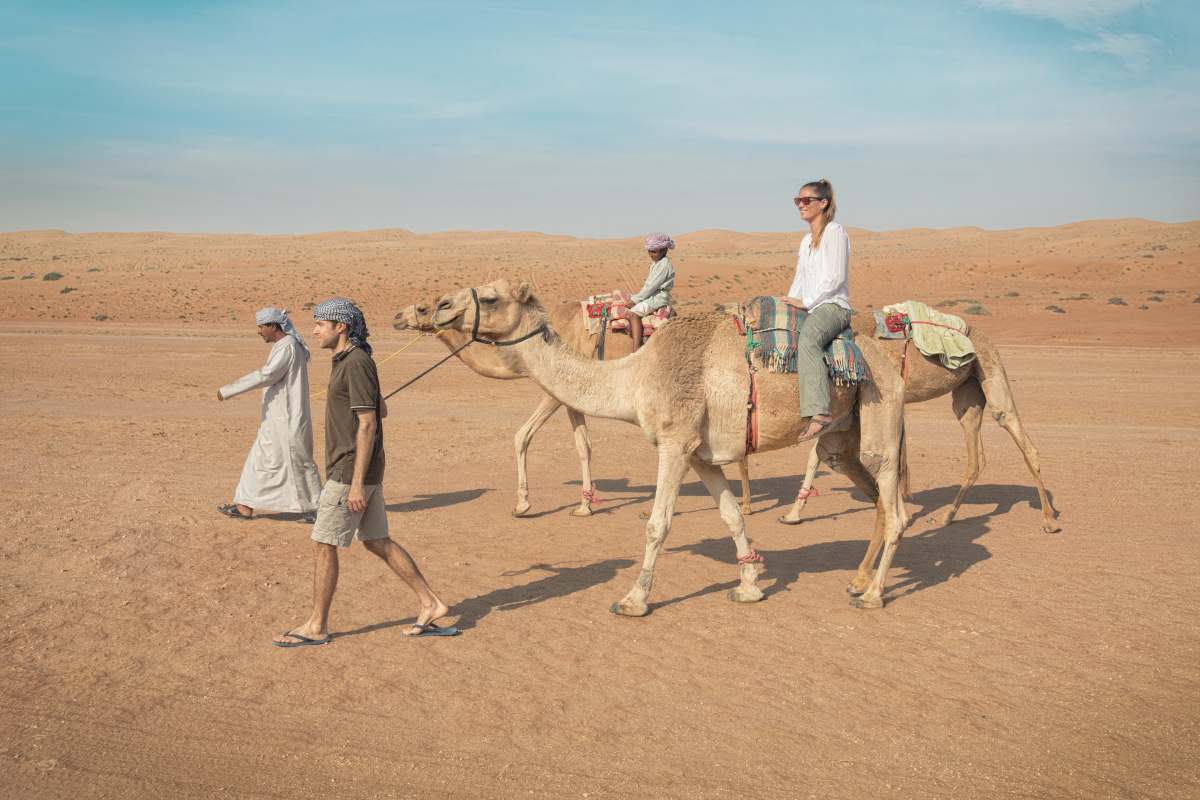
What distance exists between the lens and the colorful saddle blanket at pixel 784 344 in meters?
7.64

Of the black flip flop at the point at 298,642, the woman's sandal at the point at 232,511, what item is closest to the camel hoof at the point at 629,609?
the black flip flop at the point at 298,642

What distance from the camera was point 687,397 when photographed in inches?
299

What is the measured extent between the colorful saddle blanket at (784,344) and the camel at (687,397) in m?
0.11

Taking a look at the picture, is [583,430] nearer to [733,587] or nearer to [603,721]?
[733,587]

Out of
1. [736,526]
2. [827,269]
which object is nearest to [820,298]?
[827,269]

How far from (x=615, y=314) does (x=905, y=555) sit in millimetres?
3734

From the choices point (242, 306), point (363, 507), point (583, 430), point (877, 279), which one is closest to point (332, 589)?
point (363, 507)

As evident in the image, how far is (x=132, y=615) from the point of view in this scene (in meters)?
7.35

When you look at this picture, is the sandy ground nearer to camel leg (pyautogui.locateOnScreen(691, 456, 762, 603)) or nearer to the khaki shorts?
camel leg (pyautogui.locateOnScreen(691, 456, 762, 603))

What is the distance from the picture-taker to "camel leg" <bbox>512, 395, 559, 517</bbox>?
434 inches

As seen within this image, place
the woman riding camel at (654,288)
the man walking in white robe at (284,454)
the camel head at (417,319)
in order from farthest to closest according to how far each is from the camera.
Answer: the woman riding camel at (654,288) → the man walking in white robe at (284,454) → the camel head at (417,319)

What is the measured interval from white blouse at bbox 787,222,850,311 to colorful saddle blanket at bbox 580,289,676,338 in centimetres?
280

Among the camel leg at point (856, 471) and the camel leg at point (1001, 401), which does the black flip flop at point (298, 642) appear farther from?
the camel leg at point (1001, 401)

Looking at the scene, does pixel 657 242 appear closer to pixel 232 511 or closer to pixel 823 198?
pixel 823 198
